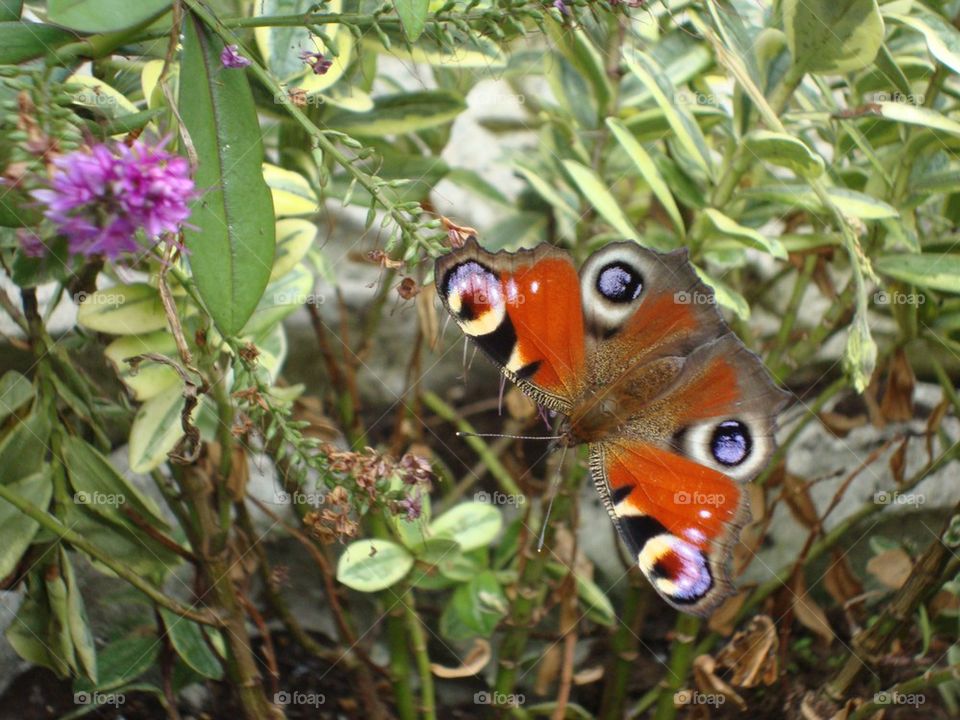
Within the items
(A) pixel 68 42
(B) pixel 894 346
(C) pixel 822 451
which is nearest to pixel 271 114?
(A) pixel 68 42

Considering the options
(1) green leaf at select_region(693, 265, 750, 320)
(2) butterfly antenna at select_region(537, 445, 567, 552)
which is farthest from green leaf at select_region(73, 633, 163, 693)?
(1) green leaf at select_region(693, 265, 750, 320)

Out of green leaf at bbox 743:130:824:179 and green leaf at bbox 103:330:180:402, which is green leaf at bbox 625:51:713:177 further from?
green leaf at bbox 103:330:180:402

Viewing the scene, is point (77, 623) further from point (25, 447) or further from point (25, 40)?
point (25, 40)

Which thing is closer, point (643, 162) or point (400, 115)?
point (643, 162)

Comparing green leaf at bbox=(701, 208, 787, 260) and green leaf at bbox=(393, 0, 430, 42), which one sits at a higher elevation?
green leaf at bbox=(393, 0, 430, 42)

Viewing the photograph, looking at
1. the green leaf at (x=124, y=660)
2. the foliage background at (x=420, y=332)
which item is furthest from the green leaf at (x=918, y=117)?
the green leaf at (x=124, y=660)

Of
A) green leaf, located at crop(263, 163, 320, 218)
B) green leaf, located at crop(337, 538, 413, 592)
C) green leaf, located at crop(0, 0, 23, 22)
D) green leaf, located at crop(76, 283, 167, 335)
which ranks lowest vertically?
green leaf, located at crop(337, 538, 413, 592)

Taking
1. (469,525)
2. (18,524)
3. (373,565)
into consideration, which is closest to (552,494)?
(469,525)
